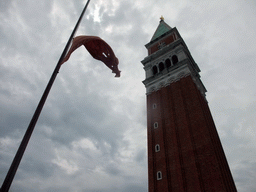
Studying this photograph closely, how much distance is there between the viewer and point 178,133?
76.4 feet

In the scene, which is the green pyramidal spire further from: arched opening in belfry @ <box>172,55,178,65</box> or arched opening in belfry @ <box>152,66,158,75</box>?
arched opening in belfry @ <box>172,55,178,65</box>

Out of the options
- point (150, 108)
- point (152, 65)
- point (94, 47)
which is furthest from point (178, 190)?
point (152, 65)

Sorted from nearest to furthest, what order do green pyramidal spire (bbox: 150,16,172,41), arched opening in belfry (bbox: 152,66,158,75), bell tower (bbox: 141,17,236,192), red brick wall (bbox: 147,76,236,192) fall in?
red brick wall (bbox: 147,76,236,192) < bell tower (bbox: 141,17,236,192) < arched opening in belfry (bbox: 152,66,158,75) < green pyramidal spire (bbox: 150,16,172,41)

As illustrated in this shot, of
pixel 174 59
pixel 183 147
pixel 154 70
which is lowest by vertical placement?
pixel 183 147

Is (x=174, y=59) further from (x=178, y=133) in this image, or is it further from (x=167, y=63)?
(x=178, y=133)

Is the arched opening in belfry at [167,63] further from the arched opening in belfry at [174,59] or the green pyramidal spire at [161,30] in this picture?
the green pyramidal spire at [161,30]

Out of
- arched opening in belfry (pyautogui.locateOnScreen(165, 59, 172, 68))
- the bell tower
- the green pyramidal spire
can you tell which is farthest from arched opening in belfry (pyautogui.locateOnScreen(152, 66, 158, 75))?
the green pyramidal spire

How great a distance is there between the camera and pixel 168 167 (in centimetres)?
2139

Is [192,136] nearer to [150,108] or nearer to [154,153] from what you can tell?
[154,153]

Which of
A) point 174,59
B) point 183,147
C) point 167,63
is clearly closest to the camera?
point 183,147

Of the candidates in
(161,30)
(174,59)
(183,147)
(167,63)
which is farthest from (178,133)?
(161,30)

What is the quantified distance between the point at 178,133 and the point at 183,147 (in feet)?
6.76

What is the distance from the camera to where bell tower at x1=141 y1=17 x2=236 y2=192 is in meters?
18.9

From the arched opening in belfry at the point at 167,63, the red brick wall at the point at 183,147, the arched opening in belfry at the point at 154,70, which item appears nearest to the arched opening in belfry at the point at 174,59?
the arched opening in belfry at the point at 167,63
